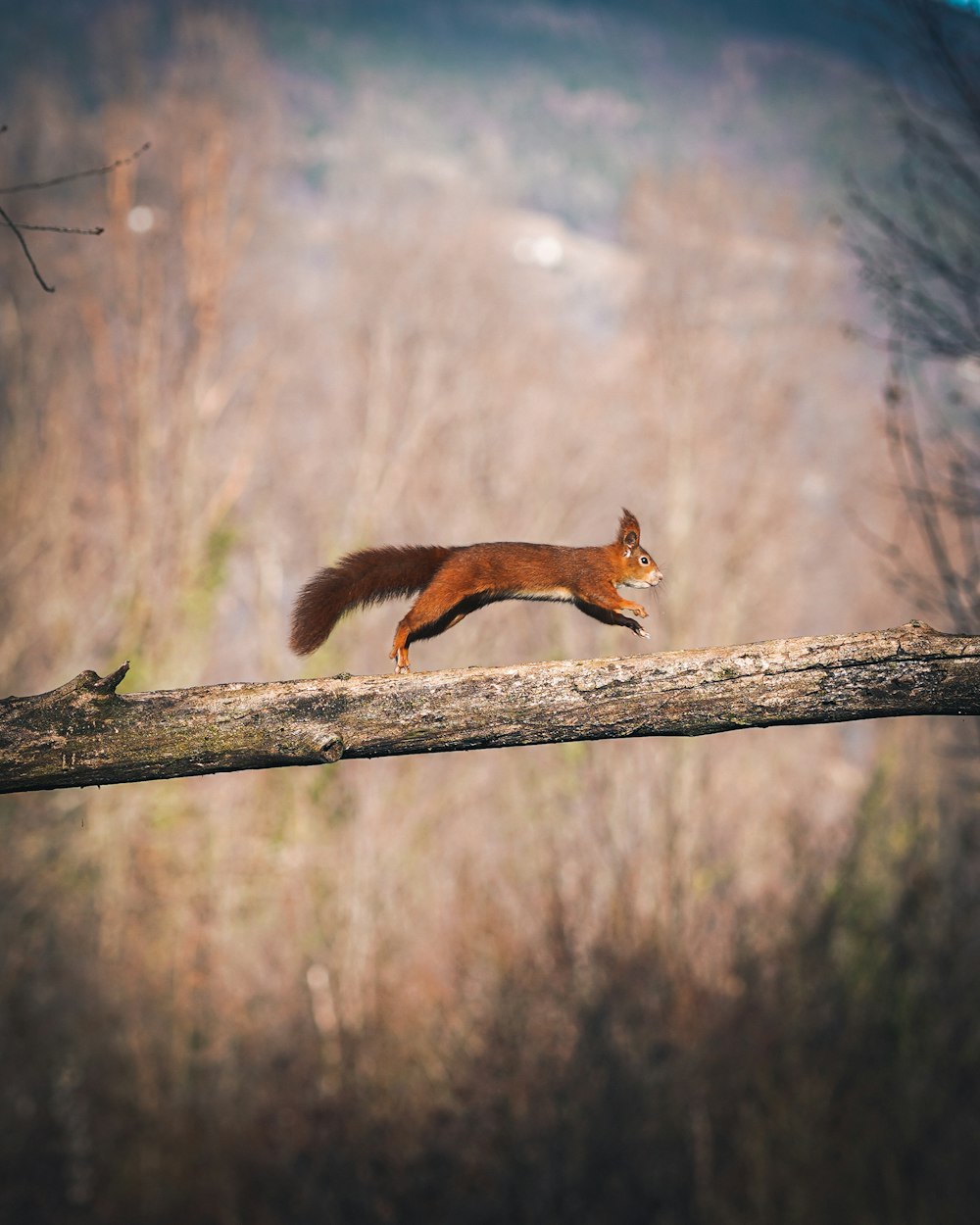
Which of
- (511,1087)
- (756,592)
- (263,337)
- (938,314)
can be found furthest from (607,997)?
(263,337)

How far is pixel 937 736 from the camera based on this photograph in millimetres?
18297

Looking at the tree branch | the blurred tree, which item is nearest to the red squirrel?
the tree branch

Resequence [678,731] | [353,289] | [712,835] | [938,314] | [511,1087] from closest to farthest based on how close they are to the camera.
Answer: [678,731], [938,314], [511,1087], [712,835], [353,289]

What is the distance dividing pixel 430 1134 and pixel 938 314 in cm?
1065

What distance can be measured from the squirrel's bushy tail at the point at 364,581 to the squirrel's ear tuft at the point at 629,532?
48cm

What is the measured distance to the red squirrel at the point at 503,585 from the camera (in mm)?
3018

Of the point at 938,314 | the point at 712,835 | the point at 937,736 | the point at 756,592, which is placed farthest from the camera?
the point at 937,736

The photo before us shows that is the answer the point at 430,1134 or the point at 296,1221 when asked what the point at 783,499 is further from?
the point at 296,1221

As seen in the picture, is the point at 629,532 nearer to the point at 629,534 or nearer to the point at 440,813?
the point at 629,534

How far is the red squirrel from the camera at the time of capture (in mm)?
3018

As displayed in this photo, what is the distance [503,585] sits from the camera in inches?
120

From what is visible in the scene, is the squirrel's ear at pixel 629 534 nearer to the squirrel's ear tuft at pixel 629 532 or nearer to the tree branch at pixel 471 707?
the squirrel's ear tuft at pixel 629 532

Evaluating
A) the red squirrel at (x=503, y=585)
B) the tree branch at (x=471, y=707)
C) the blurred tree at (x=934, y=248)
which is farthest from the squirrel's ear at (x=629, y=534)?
the blurred tree at (x=934, y=248)

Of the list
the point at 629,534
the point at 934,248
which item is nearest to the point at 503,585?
the point at 629,534
